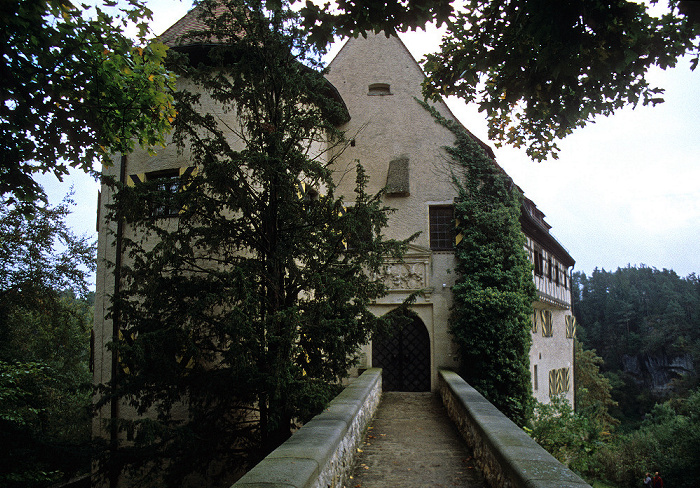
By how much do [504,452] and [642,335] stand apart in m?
73.6

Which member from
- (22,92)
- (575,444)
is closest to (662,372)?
(575,444)

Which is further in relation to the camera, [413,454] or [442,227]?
[442,227]

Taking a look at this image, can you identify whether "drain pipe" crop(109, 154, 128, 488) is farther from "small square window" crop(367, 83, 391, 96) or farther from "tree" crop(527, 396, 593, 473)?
"tree" crop(527, 396, 593, 473)

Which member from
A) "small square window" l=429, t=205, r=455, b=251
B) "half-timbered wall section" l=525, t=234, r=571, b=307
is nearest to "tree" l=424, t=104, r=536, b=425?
"small square window" l=429, t=205, r=455, b=251

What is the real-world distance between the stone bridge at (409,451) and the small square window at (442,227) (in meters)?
4.26

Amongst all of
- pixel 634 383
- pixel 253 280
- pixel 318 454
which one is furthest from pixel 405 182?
pixel 634 383

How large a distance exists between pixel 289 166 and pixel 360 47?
9060 mm

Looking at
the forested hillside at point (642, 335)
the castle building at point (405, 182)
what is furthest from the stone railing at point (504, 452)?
the forested hillside at point (642, 335)

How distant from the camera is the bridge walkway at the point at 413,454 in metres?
5.52

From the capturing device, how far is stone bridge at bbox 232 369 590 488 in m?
3.56

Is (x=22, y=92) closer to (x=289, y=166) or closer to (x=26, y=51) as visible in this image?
(x=26, y=51)

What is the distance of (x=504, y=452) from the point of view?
4223 mm

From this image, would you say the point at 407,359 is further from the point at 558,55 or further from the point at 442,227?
the point at 558,55

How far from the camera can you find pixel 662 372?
61219 mm
